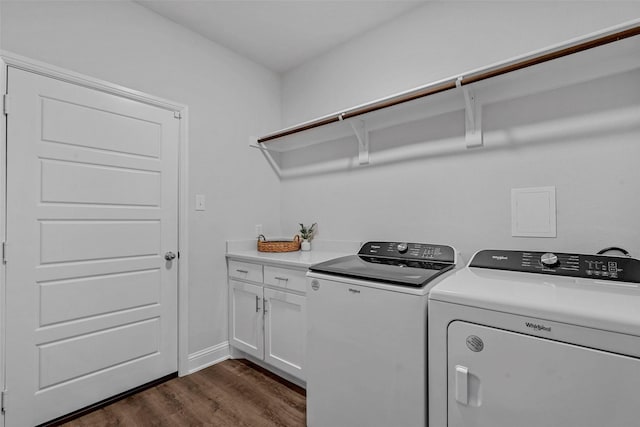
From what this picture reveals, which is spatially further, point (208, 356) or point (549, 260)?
point (208, 356)

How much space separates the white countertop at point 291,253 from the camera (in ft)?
6.78

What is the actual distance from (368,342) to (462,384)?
40 cm

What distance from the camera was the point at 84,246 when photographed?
1746mm

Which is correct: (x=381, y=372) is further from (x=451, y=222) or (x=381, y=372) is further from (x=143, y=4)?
(x=143, y=4)

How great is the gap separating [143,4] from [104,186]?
4.14 ft

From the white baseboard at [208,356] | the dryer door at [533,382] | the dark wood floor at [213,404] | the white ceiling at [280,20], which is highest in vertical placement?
the white ceiling at [280,20]

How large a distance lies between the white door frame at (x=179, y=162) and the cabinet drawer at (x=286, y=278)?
0.64m

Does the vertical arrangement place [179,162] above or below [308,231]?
above

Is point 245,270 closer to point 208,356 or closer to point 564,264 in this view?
point 208,356

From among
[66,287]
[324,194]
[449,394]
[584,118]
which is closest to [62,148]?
[66,287]

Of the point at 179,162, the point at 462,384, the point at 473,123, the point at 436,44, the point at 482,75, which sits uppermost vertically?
the point at 436,44

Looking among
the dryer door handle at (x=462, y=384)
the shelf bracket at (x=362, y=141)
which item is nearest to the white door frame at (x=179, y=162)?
the shelf bracket at (x=362, y=141)

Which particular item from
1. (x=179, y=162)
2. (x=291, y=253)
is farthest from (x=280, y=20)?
(x=291, y=253)

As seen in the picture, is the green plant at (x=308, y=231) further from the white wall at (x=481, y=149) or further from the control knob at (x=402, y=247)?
the control knob at (x=402, y=247)
